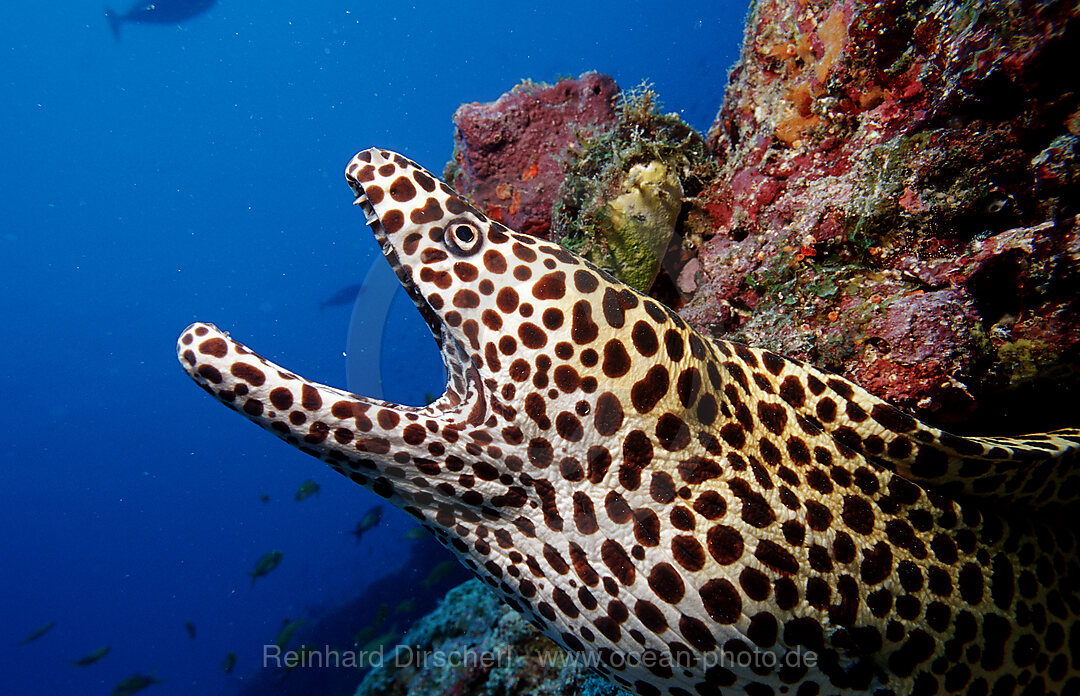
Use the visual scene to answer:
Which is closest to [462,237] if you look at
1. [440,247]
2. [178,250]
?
[440,247]

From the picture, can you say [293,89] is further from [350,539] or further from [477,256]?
[477,256]

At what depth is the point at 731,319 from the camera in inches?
119

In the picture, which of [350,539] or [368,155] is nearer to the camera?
[368,155]

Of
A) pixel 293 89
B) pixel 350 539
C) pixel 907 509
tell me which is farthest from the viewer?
pixel 293 89

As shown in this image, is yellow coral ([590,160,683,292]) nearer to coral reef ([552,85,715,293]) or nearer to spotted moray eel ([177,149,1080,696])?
coral reef ([552,85,715,293])

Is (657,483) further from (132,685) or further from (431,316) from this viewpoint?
(132,685)

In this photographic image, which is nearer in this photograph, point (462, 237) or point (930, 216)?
point (462, 237)

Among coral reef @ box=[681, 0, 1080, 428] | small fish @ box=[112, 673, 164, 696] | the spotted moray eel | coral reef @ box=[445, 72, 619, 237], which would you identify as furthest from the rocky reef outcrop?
small fish @ box=[112, 673, 164, 696]

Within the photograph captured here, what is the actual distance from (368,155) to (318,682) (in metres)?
21.2

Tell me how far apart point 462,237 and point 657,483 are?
3.96 feet

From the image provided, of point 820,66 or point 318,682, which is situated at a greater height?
point 820,66

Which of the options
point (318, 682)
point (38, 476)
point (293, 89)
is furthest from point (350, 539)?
point (293, 89)

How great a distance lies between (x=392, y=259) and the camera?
2117mm

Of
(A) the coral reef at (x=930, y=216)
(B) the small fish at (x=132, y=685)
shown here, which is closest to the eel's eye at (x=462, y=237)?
(A) the coral reef at (x=930, y=216)
